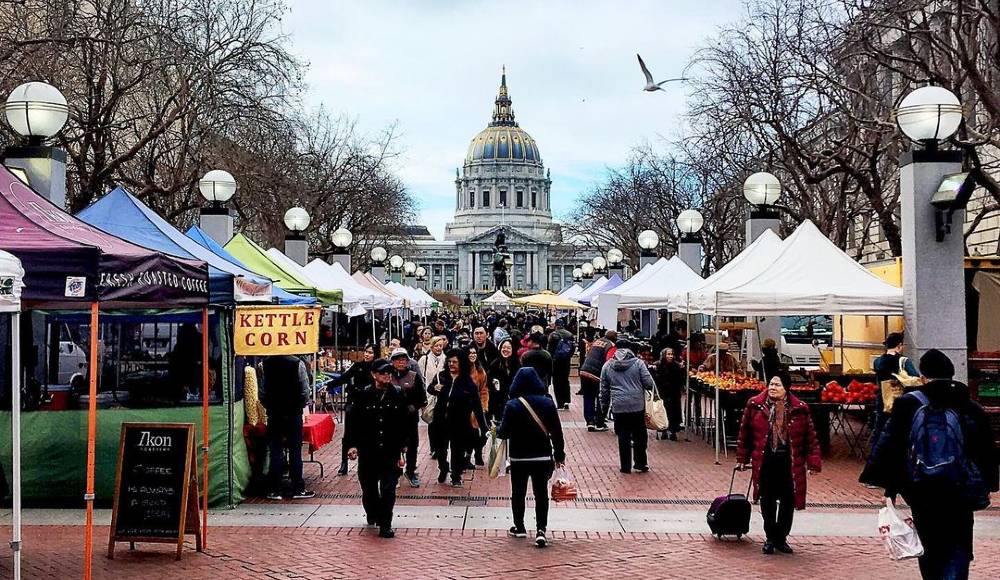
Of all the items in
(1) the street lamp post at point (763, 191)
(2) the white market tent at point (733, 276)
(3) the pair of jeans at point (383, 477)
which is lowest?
(3) the pair of jeans at point (383, 477)

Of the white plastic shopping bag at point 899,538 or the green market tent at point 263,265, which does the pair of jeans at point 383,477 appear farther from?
the green market tent at point 263,265

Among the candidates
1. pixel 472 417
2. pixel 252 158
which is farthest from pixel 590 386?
pixel 252 158

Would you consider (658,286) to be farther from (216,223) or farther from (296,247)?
(296,247)

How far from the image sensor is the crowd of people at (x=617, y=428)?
6777 millimetres

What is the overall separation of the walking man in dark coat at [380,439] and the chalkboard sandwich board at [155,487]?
1564 millimetres

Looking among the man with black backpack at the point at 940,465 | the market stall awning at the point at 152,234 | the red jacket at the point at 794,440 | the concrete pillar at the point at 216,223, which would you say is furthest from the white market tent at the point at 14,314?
the concrete pillar at the point at 216,223

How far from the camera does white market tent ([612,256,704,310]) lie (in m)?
21.2

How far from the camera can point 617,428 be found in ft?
45.3

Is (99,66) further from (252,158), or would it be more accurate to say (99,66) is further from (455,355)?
(455,355)

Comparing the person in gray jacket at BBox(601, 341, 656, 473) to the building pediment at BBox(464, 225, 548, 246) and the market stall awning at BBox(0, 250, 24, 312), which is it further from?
the building pediment at BBox(464, 225, 548, 246)

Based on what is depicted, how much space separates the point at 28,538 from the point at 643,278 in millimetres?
16471

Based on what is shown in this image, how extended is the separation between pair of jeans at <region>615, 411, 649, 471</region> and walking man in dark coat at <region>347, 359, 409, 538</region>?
4.28 meters

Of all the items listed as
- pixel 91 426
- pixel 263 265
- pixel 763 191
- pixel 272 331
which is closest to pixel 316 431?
pixel 272 331

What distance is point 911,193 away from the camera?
14.1 m
